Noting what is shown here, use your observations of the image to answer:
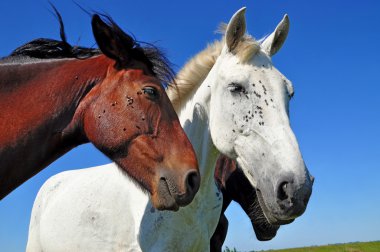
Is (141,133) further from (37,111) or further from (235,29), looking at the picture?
(235,29)

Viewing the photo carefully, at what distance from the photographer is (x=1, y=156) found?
11.1 feet

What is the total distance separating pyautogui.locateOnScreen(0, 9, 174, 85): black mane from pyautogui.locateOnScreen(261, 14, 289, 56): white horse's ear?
4.29 feet

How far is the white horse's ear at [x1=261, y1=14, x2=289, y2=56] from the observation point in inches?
197

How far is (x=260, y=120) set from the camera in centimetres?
416

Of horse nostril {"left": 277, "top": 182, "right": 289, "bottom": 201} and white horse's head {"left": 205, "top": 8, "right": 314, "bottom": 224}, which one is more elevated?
white horse's head {"left": 205, "top": 8, "right": 314, "bottom": 224}

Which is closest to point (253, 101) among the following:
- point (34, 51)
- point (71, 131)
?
point (71, 131)

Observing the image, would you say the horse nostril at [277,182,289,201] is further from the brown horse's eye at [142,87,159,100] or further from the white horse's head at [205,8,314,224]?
the brown horse's eye at [142,87,159,100]

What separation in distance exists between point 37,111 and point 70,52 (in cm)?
82

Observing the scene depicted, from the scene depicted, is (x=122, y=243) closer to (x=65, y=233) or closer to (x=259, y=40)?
(x=65, y=233)

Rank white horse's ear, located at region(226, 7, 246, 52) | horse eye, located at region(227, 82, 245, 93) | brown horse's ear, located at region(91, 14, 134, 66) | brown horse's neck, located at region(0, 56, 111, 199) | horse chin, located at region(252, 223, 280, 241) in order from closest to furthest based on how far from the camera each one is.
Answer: brown horse's neck, located at region(0, 56, 111, 199)
brown horse's ear, located at region(91, 14, 134, 66)
horse eye, located at region(227, 82, 245, 93)
white horse's ear, located at region(226, 7, 246, 52)
horse chin, located at region(252, 223, 280, 241)

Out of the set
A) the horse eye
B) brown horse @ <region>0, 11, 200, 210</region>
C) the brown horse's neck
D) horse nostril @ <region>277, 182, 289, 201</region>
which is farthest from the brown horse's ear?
horse nostril @ <region>277, 182, 289, 201</region>

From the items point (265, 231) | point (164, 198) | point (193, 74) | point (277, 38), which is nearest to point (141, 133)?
point (164, 198)

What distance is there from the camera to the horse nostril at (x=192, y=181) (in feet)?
11.3

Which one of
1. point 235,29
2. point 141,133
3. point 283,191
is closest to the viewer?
point 141,133
